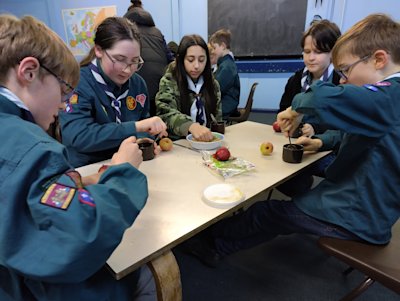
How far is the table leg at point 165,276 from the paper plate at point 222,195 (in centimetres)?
22

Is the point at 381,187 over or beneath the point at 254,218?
over

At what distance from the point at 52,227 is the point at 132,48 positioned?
42.1 inches

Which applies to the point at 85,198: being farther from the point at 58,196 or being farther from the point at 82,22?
the point at 82,22

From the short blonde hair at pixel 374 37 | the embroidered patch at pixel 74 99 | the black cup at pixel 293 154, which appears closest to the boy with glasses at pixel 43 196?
the embroidered patch at pixel 74 99

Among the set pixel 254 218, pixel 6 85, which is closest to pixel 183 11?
pixel 254 218

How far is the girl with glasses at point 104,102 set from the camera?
4.24 feet

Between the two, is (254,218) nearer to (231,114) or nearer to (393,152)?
(393,152)

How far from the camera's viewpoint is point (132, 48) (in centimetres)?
137

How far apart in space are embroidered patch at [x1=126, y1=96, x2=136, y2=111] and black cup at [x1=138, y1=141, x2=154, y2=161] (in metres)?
0.35

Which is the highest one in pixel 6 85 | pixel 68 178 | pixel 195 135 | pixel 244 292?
pixel 6 85

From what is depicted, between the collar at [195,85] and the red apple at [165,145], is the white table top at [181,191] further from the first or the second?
the collar at [195,85]

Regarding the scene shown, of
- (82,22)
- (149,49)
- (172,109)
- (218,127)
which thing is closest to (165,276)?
(218,127)

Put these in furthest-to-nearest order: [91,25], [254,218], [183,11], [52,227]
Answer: [91,25] < [183,11] < [254,218] < [52,227]

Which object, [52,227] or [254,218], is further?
[254,218]
